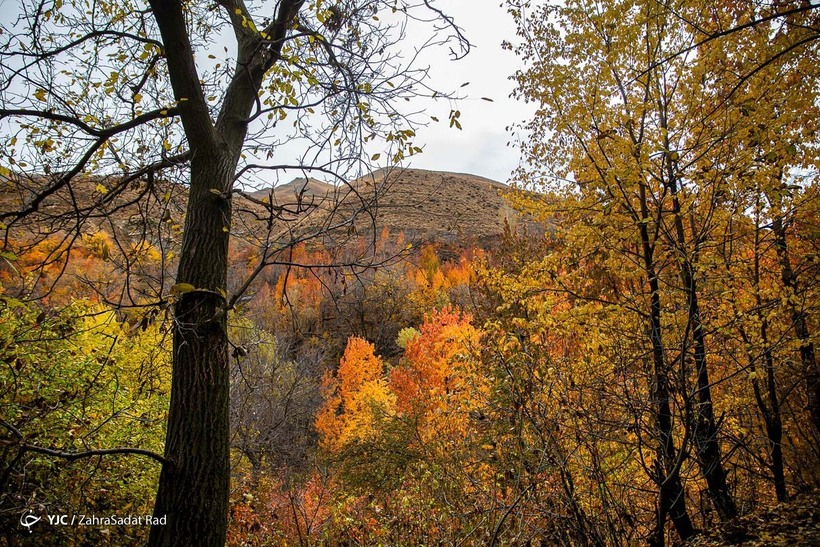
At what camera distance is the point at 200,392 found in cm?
266

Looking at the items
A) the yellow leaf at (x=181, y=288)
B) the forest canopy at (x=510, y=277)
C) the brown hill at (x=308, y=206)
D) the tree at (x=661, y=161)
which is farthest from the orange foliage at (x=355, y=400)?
the yellow leaf at (x=181, y=288)

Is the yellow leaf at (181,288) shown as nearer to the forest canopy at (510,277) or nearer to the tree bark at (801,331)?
the forest canopy at (510,277)

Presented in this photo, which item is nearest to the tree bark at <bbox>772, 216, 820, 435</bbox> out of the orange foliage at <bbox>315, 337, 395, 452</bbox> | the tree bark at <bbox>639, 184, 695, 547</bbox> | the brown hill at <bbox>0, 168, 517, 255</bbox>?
the tree bark at <bbox>639, 184, 695, 547</bbox>

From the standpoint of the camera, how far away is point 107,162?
138 inches

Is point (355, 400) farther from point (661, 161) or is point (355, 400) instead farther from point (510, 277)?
point (661, 161)

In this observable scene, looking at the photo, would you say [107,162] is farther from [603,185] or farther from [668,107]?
[668,107]

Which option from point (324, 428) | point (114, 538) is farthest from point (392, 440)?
point (114, 538)

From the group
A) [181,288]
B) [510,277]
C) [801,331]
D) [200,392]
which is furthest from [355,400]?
[181,288]

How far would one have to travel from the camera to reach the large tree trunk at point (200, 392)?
250cm

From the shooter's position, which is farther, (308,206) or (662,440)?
(662,440)

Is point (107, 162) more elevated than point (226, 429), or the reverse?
point (107, 162)

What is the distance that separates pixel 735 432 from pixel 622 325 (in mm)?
2300

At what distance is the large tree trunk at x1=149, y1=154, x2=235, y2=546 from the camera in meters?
2.50

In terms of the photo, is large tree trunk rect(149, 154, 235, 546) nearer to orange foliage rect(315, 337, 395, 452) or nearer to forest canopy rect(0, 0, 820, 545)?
forest canopy rect(0, 0, 820, 545)
